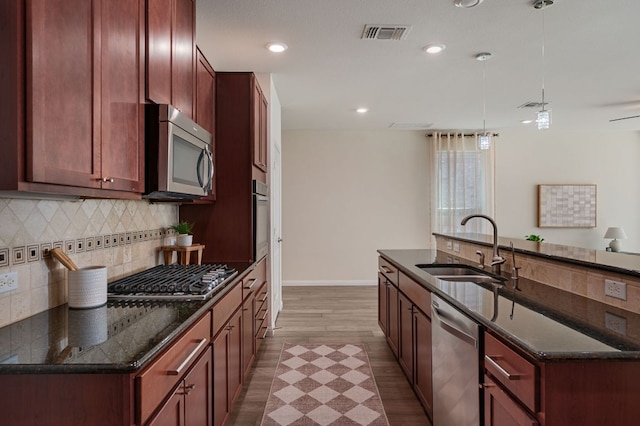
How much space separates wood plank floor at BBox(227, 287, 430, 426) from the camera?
8.52 feet

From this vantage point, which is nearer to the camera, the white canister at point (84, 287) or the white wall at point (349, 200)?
the white canister at point (84, 287)

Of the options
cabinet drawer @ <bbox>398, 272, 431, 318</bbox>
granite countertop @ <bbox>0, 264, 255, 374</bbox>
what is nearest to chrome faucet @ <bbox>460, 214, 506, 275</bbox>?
cabinet drawer @ <bbox>398, 272, 431, 318</bbox>

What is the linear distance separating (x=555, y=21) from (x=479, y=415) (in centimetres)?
281

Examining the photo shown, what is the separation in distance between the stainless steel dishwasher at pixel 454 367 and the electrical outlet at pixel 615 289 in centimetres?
65

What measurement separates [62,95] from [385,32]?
8.04 feet

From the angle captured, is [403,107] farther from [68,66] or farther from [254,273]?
[68,66]

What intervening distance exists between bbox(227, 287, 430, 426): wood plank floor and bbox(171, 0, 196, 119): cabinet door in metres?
1.99

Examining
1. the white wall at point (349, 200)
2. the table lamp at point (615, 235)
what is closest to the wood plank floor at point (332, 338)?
the white wall at point (349, 200)

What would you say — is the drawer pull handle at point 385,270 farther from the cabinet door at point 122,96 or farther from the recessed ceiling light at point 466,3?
the cabinet door at point 122,96

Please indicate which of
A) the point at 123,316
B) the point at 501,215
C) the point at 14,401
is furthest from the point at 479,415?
the point at 501,215

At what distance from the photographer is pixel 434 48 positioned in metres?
3.35

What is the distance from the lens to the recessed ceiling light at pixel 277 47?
3.28 meters

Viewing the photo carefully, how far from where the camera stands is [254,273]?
10.5ft

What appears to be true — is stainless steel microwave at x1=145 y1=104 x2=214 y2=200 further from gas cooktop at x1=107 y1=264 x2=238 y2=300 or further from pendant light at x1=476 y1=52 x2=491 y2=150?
pendant light at x1=476 y1=52 x2=491 y2=150
